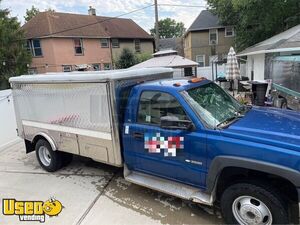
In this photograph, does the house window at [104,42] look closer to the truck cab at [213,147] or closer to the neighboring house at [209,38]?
the neighboring house at [209,38]

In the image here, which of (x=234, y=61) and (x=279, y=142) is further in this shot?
(x=234, y=61)

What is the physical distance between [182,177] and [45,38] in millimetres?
22767

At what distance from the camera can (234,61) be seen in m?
11.4

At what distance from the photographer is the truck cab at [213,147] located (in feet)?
9.19

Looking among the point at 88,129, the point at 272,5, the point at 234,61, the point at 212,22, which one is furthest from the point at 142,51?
the point at 88,129

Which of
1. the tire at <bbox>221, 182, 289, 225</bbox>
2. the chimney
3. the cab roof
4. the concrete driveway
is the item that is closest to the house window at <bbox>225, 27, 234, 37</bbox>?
the chimney

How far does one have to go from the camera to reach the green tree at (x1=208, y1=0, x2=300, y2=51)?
1723 cm

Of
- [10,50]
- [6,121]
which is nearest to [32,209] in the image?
[6,121]

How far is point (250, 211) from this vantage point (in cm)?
300

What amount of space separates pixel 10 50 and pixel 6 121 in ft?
47.2

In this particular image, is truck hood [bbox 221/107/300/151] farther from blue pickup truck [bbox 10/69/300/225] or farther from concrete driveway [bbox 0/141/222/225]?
concrete driveway [bbox 0/141/222/225]

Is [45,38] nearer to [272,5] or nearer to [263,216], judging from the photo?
[272,5]

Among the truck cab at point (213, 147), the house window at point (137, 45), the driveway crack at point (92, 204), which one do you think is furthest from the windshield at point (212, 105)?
the house window at point (137, 45)

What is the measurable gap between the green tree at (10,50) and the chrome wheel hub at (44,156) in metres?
16.4
